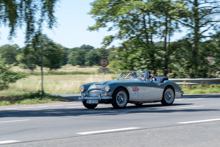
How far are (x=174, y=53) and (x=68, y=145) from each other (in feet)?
78.0

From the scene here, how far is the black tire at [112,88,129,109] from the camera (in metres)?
12.7

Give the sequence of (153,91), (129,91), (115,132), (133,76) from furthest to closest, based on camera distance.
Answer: (133,76), (153,91), (129,91), (115,132)

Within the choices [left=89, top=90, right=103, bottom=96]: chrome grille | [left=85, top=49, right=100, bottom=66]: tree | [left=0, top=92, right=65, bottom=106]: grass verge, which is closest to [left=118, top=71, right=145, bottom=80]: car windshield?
[left=89, top=90, right=103, bottom=96]: chrome grille

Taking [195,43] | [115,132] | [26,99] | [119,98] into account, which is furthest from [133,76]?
[195,43]

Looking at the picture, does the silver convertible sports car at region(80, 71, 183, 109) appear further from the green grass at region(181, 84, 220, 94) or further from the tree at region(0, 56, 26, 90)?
the tree at region(0, 56, 26, 90)

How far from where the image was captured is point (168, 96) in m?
14.8

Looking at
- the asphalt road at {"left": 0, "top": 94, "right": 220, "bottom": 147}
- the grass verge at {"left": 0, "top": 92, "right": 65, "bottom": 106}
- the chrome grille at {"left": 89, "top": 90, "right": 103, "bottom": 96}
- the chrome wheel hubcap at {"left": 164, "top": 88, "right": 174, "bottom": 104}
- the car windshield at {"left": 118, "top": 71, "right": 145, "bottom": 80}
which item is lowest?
the grass verge at {"left": 0, "top": 92, "right": 65, "bottom": 106}

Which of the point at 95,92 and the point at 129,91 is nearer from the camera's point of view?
the point at 95,92

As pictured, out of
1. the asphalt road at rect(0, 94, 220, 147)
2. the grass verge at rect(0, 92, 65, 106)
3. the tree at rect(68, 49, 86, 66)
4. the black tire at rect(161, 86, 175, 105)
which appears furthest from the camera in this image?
the tree at rect(68, 49, 86, 66)

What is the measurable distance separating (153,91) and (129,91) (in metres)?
1.32

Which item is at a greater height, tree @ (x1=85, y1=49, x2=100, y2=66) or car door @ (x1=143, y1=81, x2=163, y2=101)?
tree @ (x1=85, y1=49, x2=100, y2=66)

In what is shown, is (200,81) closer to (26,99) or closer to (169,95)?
(169,95)

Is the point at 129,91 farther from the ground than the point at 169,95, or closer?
farther from the ground

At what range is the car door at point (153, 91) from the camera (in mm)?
13820
